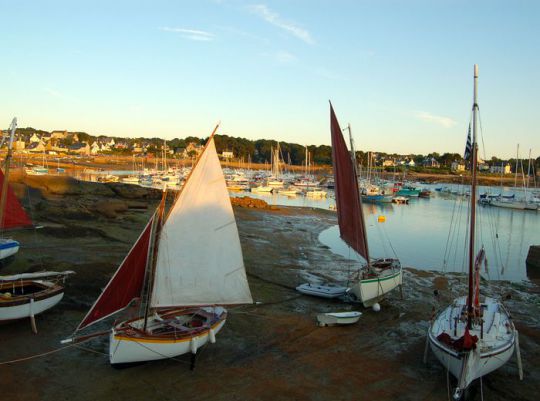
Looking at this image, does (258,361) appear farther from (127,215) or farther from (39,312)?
(127,215)

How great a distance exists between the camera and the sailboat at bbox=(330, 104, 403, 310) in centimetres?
1878

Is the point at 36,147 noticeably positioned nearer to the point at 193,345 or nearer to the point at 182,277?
the point at 182,277

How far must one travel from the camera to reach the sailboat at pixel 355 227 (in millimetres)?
18781

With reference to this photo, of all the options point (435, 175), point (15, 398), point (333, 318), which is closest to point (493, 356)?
point (333, 318)

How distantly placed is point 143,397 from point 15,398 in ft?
9.97

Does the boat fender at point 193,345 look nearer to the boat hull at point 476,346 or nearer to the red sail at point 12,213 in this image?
the boat hull at point 476,346

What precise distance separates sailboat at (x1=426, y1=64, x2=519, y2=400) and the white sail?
6103mm

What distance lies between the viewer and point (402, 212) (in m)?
68.3

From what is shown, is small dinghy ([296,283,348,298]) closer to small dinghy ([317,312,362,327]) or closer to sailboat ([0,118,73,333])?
small dinghy ([317,312,362,327])

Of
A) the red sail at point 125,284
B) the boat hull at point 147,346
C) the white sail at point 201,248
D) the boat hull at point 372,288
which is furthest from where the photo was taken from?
the boat hull at point 372,288

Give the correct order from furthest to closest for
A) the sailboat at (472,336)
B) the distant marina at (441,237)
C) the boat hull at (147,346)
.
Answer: the distant marina at (441,237), the boat hull at (147,346), the sailboat at (472,336)

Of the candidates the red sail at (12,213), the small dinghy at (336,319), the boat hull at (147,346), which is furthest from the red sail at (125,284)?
the red sail at (12,213)

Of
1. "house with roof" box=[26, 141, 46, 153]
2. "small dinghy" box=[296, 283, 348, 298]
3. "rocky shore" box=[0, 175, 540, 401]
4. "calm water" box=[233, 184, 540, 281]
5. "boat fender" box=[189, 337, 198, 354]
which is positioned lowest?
"calm water" box=[233, 184, 540, 281]

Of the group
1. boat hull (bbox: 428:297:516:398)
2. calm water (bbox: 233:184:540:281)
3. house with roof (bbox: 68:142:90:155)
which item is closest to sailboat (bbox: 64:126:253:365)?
boat hull (bbox: 428:297:516:398)
